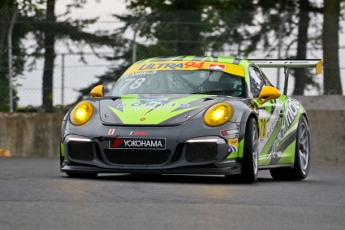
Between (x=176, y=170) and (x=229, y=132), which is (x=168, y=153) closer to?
(x=176, y=170)

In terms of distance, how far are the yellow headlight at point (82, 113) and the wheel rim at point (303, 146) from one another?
286 centimetres

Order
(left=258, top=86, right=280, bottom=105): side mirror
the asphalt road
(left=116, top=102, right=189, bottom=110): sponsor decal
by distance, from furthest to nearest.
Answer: (left=258, top=86, right=280, bottom=105): side mirror < (left=116, top=102, right=189, bottom=110): sponsor decal < the asphalt road

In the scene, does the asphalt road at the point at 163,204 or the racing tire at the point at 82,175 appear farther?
the racing tire at the point at 82,175

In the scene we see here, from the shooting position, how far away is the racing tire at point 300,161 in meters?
12.7

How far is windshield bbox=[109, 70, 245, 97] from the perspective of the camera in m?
11.5

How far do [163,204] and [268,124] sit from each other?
144 inches

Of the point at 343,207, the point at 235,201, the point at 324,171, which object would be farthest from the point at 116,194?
the point at 324,171

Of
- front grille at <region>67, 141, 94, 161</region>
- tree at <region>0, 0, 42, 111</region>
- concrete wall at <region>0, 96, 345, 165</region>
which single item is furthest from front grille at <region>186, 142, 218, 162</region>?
tree at <region>0, 0, 42, 111</region>

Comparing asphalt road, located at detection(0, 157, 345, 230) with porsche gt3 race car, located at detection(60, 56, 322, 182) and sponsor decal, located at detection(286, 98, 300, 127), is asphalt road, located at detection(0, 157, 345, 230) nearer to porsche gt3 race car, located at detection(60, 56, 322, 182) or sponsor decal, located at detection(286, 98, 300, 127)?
porsche gt3 race car, located at detection(60, 56, 322, 182)

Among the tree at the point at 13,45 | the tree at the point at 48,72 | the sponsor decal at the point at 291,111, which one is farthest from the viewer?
the tree at the point at 13,45

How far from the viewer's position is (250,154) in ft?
35.0

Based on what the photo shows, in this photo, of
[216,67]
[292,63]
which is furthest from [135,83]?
[292,63]

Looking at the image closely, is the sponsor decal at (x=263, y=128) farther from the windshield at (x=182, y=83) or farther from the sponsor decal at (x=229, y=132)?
the sponsor decal at (x=229, y=132)

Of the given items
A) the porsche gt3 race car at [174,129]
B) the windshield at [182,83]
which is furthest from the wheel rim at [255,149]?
the windshield at [182,83]
